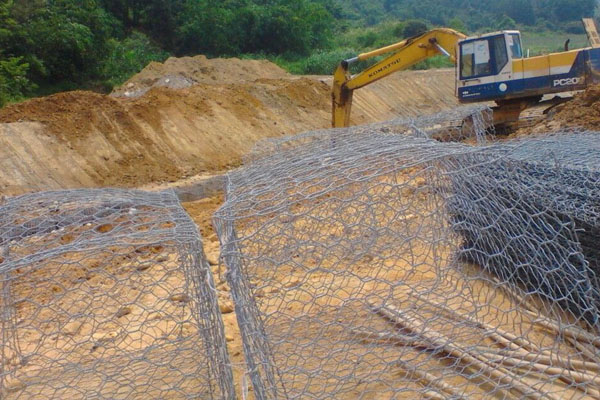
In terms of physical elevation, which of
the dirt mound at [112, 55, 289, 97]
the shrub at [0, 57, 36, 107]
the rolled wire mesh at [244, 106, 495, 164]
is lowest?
the rolled wire mesh at [244, 106, 495, 164]

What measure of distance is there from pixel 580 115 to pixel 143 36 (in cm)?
1837

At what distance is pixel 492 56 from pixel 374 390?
8559 mm

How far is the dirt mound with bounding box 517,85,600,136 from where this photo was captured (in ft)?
21.6

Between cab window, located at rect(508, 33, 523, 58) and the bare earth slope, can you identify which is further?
cab window, located at rect(508, 33, 523, 58)

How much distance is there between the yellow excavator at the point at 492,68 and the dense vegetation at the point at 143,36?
7907 mm

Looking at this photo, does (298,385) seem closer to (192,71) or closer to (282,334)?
(282,334)

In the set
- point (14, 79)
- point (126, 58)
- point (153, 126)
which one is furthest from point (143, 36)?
point (153, 126)

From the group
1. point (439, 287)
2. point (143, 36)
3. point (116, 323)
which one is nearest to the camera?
point (116, 323)

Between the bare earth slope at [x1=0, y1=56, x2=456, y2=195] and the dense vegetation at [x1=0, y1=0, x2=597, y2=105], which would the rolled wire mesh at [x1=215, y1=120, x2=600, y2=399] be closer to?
the bare earth slope at [x1=0, y1=56, x2=456, y2=195]

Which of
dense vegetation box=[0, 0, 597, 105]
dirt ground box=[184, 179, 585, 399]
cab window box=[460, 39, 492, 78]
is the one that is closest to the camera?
dirt ground box=[184, 179, 585, 399]

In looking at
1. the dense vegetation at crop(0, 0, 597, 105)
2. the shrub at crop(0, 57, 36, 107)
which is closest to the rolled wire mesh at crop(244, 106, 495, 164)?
the dense vegetation at crop(0, 0, 597, 105)

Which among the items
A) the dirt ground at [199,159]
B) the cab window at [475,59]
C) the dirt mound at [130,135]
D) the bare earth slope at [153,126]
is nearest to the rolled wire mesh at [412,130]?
the dirt ground at [199,159]

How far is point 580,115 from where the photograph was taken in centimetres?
705

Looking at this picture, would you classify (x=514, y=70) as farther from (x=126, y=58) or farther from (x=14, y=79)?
(x=126, y=58)
